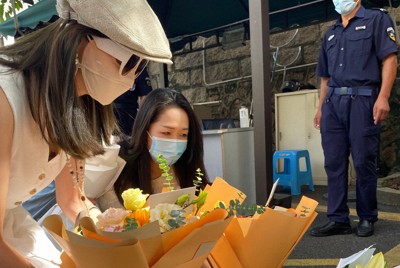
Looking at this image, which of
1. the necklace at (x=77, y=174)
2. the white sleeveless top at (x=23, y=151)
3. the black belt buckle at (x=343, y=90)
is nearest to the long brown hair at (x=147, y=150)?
the necklace at (x=77, y=174)

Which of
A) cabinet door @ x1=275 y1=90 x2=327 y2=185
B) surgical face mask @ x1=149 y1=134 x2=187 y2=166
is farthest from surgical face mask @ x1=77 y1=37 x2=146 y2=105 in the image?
cabinet door @ x1=275 y1=90 x2=327 y2=185

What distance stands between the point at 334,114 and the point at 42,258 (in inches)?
85.6

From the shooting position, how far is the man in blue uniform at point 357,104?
2479 mm

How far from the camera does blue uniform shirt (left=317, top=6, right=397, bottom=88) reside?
8.14 ft

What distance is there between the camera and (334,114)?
8.62ft

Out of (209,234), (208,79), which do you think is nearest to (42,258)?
(209,234)

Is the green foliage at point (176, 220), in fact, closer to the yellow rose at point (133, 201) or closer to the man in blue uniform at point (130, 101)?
the yellow rose at point (133, 201)

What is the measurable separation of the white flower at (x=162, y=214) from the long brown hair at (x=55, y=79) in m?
0.37

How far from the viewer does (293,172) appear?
415 cm

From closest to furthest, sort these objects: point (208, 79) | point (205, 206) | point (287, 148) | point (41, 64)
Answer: point (205, 206) → point (41, 64) → point (287, 148) → point (208, 79)

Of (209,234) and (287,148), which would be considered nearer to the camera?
(209,234)

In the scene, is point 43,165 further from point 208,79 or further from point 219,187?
point 208,79

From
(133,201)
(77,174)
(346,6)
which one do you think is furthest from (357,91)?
(133,201)

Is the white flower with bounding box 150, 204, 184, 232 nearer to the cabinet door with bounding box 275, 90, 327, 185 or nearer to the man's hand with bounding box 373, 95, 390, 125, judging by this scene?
the man's hand with bounding box 373, 95, 390, 125
